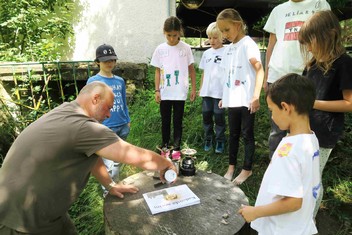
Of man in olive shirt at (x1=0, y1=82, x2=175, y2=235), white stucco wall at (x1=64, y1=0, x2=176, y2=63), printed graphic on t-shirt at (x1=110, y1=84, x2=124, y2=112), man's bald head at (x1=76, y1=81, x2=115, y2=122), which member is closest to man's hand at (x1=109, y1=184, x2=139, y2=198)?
man in olive shirt at (x1=0, y1=82, x2=175, y2=235)

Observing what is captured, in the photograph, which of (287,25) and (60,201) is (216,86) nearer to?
(287,25)

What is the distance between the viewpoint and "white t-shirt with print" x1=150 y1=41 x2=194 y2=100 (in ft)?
11.6

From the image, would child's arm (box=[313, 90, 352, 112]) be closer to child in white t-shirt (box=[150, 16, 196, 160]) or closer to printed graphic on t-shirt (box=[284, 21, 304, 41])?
printed graphic on t-shirt (box=[284, 21, 304, 41])

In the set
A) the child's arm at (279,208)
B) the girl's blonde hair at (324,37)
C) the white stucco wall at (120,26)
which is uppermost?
the white stucco wall at (120,26)

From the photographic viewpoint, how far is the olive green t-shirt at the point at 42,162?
5.20 feet

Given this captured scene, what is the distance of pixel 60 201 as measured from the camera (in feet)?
5.64

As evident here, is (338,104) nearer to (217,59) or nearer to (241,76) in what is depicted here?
(241,76)

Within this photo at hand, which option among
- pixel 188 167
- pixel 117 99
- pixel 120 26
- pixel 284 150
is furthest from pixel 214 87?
pixel 120 26

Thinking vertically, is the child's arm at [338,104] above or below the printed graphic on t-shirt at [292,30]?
below

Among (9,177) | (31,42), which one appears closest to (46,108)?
(31,42)

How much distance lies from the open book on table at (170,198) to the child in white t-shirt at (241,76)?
1131 mm

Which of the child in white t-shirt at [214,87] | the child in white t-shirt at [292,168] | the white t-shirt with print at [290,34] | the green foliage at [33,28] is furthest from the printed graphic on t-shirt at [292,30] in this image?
the green foliage at [33,28]

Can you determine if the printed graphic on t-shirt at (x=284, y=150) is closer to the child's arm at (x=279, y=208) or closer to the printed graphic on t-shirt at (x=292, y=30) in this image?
the child's arm at (x=279, y=208)

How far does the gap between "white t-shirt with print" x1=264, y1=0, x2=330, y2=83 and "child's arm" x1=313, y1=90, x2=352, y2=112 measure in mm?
623
